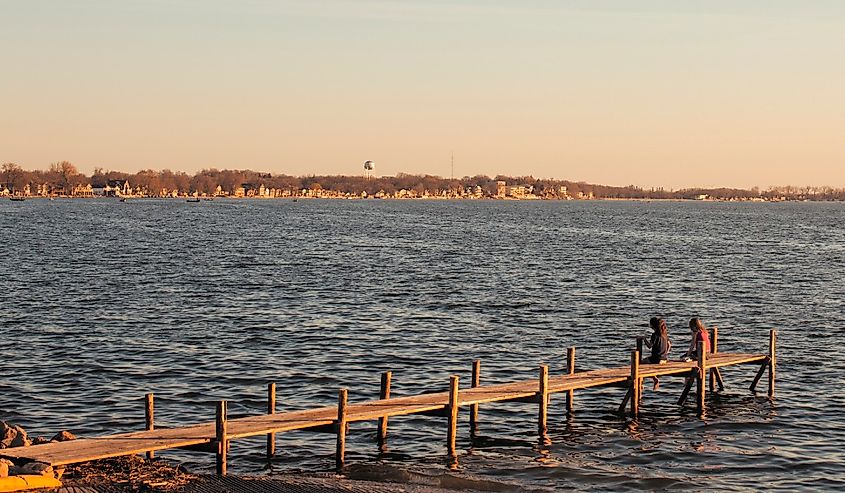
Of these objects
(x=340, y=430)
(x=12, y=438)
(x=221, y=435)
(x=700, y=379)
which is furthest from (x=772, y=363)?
(x=12, y=438)

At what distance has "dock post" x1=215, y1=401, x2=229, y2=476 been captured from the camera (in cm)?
2183

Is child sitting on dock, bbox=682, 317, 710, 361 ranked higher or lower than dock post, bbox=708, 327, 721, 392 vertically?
higher

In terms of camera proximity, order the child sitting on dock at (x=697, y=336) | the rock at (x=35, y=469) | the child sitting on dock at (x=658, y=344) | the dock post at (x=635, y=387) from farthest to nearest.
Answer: the child sitting on dock at (x=697, y=336), the child sitting on dock at (x=658, y=344), the dock post at (x=635, y=387), the rock at (x=35, y=469)

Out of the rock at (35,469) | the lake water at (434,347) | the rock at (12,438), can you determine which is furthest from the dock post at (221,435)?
the rock at (12,438)

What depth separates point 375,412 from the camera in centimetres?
2461

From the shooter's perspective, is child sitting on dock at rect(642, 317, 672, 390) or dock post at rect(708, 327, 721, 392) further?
dock post at rect(708, 327, 721, 392)

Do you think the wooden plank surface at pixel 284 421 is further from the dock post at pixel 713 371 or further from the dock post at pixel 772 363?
the dock post at pixel 772 363

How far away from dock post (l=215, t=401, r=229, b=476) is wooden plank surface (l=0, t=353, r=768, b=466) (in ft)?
0.66

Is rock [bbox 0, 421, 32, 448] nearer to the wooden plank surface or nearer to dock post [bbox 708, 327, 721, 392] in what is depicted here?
the wooden plank surface

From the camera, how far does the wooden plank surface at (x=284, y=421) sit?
20620 millimetres

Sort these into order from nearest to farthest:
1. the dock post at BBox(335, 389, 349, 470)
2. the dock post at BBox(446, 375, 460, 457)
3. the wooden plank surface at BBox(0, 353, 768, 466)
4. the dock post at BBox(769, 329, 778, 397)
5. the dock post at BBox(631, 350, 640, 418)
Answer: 1. the wooden plank surface at BBox(0, 353, 768, 466)
2. the dock post at BBox(335, 389, 349, 470)
3. the dock post at BBox(446, 375, 460, 457)
4. the dock post at BBox(631, 350, 640, 418)
5. the dock post at BBox(769, 329, 778, 397)

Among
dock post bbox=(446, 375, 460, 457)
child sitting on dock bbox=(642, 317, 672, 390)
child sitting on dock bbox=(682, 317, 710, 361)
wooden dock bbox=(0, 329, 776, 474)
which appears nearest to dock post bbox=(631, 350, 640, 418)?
wooden dock bbox=(0, 329, 776, 474)

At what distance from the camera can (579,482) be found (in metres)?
23.3

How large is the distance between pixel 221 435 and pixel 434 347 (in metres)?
18.1
